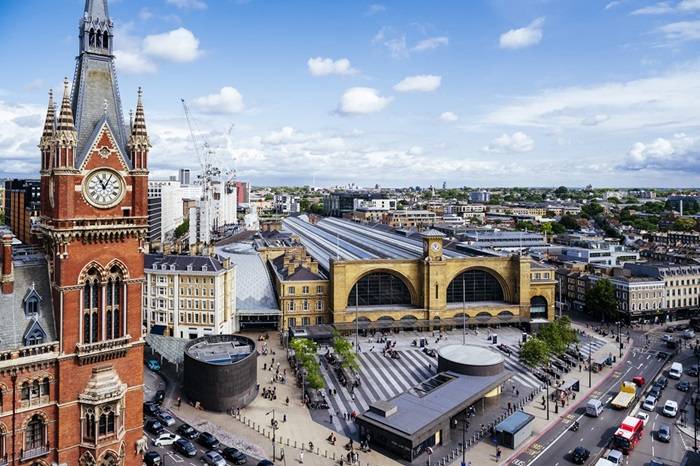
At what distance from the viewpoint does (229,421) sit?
61875 mm

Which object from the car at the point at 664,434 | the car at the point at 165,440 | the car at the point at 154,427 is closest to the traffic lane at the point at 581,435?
the car at the point at 664,434

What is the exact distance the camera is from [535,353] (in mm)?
75625

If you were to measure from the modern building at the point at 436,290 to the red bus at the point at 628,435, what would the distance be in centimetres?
4348

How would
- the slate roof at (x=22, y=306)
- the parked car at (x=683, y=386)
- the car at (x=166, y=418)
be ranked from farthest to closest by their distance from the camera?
1. the parked car at (x=683, y=386)
2. the car at (x=166, y=418)
3. the slate roof at (x=22, y=306)

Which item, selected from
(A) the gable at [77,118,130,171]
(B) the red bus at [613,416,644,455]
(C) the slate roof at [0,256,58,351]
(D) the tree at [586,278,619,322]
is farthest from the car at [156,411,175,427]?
(D) the tree at [586,278,619,322]

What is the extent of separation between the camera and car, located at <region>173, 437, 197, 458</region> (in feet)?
174

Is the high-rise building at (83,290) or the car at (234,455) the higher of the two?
the high-rise building at (83,290)

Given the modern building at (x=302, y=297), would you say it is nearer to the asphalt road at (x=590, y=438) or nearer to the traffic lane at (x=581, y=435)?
the asphalt road at (x=590, y=438)

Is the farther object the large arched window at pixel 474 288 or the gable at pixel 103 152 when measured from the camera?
the large arched window at pixel 474 288

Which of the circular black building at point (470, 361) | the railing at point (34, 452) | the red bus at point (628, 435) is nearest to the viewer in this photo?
the railing at point (34, 452)

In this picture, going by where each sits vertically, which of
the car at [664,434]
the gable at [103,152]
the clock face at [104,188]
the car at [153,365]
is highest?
the gable at [103,152]

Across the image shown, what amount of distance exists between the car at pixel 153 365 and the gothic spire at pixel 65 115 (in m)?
48.2

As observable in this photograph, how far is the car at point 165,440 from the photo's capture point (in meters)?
55.1

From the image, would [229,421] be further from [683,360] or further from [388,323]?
[683,360]
